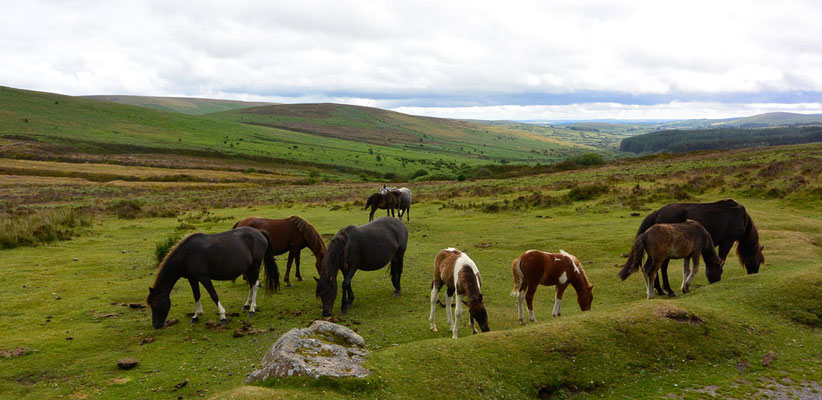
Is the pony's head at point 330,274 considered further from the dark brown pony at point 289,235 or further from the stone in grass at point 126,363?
the stone in grass at point 126,363

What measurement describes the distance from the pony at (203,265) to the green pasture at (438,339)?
1.82ft

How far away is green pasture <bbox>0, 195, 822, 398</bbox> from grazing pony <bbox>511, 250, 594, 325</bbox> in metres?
0.63

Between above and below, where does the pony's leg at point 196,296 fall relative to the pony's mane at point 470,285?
below

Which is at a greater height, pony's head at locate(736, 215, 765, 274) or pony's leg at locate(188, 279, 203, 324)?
pony's head at locate(736, 215, 765, 274)

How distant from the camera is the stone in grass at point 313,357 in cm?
601

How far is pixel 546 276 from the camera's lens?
9898mm

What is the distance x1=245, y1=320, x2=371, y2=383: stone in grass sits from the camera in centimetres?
601

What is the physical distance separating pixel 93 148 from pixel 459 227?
95455 mm

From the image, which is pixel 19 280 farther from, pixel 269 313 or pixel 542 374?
pixel 542 374

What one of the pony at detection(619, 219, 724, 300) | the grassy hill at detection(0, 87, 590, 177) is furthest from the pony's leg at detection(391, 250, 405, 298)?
the grassy hill at detection(0, 87, 590, 177)

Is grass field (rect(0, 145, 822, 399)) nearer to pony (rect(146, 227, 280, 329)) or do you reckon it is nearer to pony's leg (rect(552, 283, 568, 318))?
pony's leg (rect(552, 283, 568, 318))

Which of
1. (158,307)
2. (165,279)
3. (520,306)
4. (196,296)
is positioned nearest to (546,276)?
(520,306)

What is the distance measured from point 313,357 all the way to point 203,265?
5.29m

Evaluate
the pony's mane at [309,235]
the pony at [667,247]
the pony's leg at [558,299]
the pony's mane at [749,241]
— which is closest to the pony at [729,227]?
the pony's mane at [749,241]
